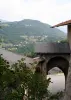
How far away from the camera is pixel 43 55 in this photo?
30141 millimetres

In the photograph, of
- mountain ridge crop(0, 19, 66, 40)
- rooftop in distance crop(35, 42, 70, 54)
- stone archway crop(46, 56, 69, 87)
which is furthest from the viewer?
mountain ridge crop(0, 19, 66, 40)

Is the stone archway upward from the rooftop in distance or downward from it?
downward

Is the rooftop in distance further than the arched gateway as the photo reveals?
No

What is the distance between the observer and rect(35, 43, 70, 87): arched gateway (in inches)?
1116

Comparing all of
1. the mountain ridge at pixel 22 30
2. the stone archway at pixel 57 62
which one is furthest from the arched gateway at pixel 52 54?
the mountain ridge at pixel 22 30

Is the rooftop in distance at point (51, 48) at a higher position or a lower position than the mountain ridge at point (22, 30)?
higher

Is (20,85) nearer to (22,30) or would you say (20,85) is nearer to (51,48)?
(51,48)

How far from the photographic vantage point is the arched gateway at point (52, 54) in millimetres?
28353

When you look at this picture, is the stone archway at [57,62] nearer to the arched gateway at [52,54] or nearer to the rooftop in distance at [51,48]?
the arched gateway at [52,54]

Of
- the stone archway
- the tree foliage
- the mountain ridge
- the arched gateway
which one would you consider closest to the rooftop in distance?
the arched gateway

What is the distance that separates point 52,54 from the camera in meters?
30.6

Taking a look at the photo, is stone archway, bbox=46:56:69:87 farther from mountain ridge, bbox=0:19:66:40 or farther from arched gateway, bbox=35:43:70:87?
mountain ridge, bbox=0:19:66:40

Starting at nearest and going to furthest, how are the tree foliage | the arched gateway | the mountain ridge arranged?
Answer: the tree foliage, the arched gateway, the mountain ridge

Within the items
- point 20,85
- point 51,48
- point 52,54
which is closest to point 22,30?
point 52,54
